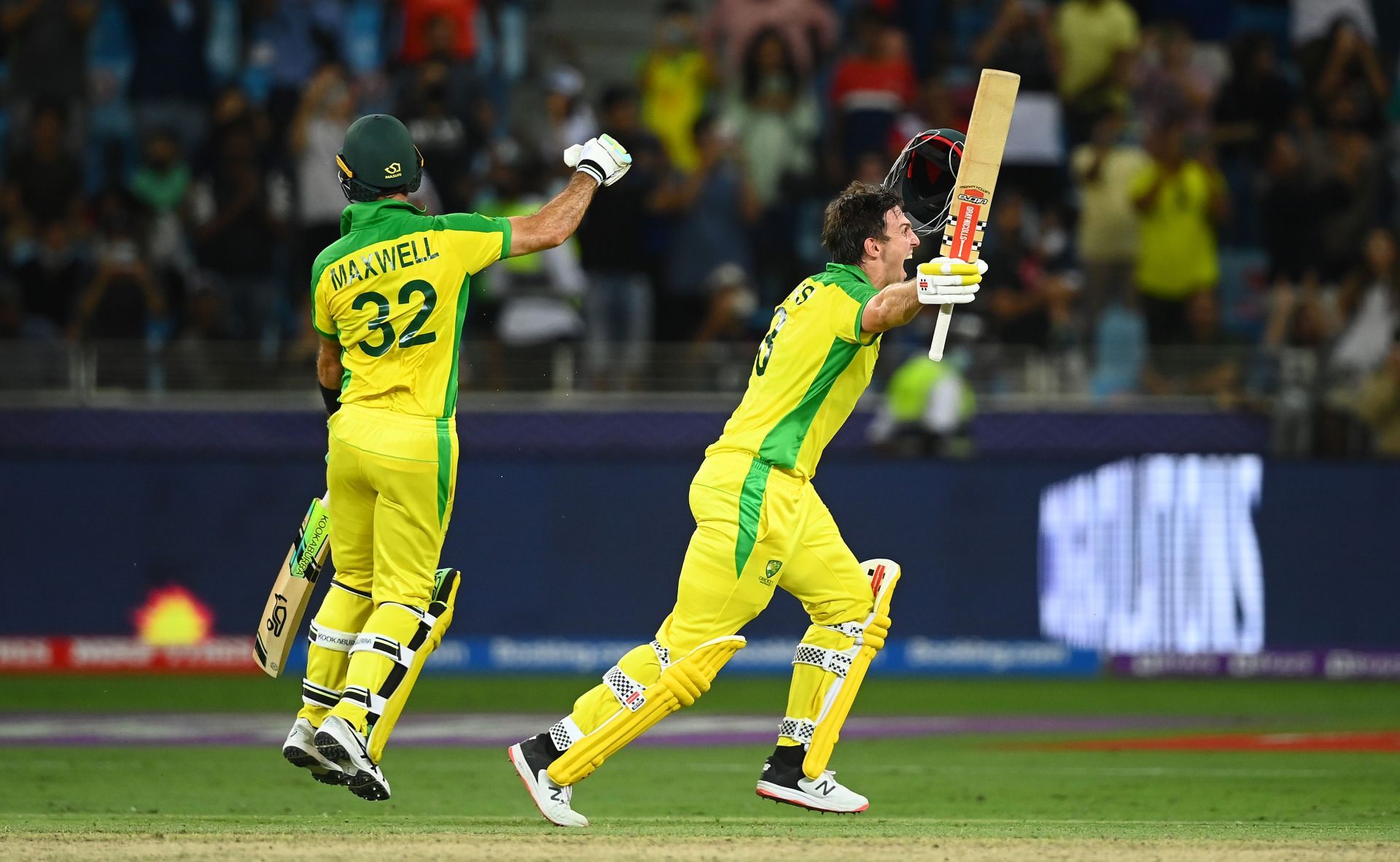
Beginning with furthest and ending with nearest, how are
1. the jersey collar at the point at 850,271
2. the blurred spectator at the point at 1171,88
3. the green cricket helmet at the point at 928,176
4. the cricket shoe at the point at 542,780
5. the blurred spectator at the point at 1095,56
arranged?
the blurred spectator at the point at 1095,56 → the blurred spectator at the point at 1171,88 → the green cricket helmet at the point at 928,176 → the jersey collar at the point at 850,271 → the cricket shoe at the point at 542,780

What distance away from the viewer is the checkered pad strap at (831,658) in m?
7.52

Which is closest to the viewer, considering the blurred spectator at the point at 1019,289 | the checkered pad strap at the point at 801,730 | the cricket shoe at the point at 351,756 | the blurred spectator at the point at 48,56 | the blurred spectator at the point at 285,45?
the cricket shoe at the point at 351,756

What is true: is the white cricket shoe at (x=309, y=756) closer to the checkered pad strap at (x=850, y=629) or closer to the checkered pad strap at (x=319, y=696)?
the checkered pad strap at (x=319, y=696)

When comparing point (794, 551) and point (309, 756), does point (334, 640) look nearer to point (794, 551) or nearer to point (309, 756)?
point (309, 756)

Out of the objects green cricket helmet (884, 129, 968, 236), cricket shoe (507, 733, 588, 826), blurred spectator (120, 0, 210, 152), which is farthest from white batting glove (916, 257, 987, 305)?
blurred spectator (120, 0, 210, 152)

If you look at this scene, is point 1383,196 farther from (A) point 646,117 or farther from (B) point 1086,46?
(A) point 646,117

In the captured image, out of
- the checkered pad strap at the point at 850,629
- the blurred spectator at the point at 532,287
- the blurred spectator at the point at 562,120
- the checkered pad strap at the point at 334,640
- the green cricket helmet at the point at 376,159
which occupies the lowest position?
the checkered pad strap at the point at 334,640

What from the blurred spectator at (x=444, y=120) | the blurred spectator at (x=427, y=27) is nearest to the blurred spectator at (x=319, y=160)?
the blurred spectator at (x=444, y=120)

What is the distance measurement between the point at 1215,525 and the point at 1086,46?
489cm

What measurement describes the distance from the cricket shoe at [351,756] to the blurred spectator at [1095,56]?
458 inches

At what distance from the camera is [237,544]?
14.4 metres

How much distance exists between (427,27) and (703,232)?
2857 mm

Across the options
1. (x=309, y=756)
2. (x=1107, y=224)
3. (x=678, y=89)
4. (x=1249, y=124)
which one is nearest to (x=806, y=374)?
(x=309, y=756)

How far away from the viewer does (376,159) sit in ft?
23.9
